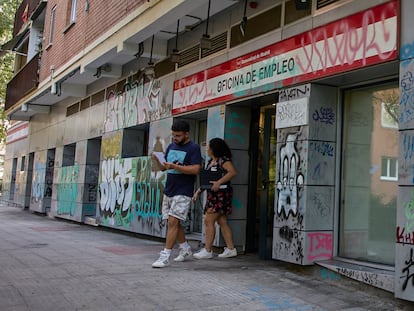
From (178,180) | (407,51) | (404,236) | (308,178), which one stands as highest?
(407,51)

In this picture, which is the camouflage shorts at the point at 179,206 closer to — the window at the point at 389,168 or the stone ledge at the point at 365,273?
the stone ledge at the point at 365,273

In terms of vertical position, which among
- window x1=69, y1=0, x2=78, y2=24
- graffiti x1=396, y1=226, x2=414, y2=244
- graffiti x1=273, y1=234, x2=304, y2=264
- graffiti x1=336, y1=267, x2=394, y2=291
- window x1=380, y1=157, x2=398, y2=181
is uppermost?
window x1=69, y1=0, x2=78, y2=24

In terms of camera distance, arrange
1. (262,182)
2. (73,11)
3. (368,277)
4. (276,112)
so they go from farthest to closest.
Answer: (73,11) < (262,182) < (276,112) < (368,277)

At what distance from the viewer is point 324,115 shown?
19.3 ft

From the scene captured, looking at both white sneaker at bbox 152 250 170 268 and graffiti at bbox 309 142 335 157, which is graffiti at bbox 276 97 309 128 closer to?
graffiti at bbox 309 142 335 157

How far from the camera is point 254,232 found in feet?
24.6

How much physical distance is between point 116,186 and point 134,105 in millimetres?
2005

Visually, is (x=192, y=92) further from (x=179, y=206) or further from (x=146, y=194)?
(x=179, y=206)

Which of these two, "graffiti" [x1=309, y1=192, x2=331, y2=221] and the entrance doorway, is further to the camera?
the entrance doorway

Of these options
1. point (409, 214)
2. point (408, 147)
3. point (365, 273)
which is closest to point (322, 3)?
point (408, 147)

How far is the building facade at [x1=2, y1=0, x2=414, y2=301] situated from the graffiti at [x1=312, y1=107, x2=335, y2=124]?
17mm

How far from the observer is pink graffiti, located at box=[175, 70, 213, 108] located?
26.3 ft

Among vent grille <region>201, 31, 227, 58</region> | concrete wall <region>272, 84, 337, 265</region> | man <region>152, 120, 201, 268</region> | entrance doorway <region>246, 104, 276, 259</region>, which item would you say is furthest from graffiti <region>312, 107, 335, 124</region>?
vent grille <region>201, 31, 227, 58</region>

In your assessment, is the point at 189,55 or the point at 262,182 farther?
the point at 189,55
